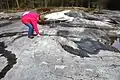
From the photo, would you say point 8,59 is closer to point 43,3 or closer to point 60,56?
point 60,56

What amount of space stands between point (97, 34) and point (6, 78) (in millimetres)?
4395

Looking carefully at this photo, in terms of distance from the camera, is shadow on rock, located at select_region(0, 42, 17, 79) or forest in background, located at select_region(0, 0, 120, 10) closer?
shadow on rock, located at select_region(0, 42, 17, 79)

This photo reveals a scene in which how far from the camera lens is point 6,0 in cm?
1806

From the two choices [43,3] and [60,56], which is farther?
[43,3]

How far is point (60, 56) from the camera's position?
6008mm

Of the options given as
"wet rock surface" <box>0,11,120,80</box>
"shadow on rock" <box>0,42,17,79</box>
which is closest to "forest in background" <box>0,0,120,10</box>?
"wet rock surface" <box>0,11,120,80</box>

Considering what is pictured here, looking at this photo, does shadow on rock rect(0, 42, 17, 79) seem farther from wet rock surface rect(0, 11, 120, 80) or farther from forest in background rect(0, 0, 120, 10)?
forest in background rect(0, 0, 120, 10)

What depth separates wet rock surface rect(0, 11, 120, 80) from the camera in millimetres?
4969

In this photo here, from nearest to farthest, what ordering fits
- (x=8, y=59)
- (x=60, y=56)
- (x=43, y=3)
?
(x=8, y=59)
(x=60, y=56)
(x=43, y=3)

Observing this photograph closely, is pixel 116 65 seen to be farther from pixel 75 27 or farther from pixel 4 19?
pixel 4 19

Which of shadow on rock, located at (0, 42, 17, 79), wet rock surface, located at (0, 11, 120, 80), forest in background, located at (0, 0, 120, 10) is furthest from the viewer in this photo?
forest in background, located at (0, 0, 120, 10)

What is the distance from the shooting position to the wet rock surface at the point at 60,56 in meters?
4.97

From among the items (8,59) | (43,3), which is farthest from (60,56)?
(43,3)

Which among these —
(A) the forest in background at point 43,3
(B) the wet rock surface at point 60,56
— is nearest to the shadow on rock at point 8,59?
(B) the wet rock surface at point 60,56
